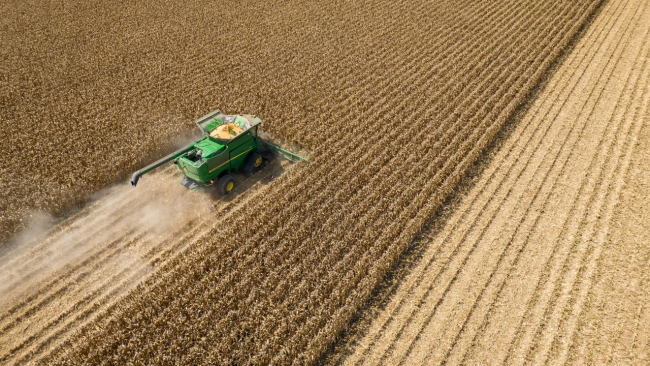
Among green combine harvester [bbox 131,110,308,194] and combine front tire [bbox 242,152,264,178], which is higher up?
green combine harvester [bbox 131,110,308,194]

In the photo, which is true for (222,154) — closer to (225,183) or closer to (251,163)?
(225,183)

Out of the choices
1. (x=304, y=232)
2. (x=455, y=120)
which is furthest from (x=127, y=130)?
(x=455, y=120)

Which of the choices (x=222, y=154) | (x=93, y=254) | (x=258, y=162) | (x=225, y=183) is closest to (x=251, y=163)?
(x=258, y=162)

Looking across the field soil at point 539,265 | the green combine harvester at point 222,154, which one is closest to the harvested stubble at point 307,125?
the field soil at point 539,265

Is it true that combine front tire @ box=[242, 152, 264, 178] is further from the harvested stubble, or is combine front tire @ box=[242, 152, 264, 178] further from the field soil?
the field soil

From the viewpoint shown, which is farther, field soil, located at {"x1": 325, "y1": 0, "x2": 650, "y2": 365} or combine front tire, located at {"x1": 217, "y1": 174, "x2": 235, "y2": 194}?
combine front tire, located at {"x1": 217, "y1": 174, "x2": 235, "y2": 194}

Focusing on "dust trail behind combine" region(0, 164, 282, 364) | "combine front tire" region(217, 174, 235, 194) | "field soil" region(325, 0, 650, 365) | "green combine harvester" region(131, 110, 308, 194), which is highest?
"green combine harvester" region(131, 110, 308, 194)

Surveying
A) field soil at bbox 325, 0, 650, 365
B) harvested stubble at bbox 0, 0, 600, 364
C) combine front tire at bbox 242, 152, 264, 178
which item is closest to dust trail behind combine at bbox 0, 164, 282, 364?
combine front tire at bbox 242, 152, 264, 178
